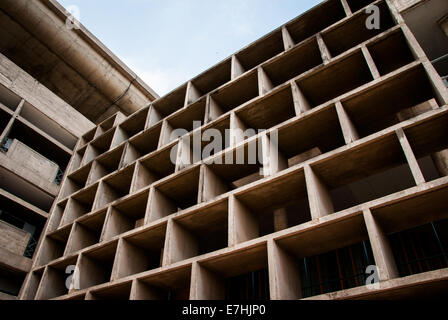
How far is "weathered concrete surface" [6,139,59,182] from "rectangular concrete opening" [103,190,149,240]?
4445mm

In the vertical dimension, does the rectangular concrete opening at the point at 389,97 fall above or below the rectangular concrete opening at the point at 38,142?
below

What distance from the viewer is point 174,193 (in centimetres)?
839

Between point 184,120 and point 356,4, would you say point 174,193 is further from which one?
point 356,4

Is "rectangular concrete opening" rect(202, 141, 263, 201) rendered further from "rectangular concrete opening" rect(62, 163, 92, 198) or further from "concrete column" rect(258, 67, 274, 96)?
"rectangular concrete opening" rect(62, 163, 92, 198)

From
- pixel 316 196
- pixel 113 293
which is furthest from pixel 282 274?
pixel 113 293

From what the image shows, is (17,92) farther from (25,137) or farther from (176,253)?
(176,253)

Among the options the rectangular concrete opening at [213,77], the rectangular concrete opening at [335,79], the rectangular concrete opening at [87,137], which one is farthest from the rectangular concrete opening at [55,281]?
the rectangular concrete opening at [335,79]

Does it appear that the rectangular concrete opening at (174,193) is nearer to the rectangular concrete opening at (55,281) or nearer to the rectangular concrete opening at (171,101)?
the rectangular concrete opening at (55,281)

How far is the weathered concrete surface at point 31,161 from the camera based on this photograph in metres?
11.2

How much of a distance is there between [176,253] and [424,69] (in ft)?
18.2

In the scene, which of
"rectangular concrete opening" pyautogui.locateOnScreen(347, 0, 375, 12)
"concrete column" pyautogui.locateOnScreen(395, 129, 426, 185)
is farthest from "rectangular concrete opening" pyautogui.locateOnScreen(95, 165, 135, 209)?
"rectangular concrete opening" pyautogui.locateOnScreen(347, 0, 375, 12)

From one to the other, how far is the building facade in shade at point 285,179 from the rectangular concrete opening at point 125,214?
1.8 inches

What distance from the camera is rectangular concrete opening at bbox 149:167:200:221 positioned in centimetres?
781
